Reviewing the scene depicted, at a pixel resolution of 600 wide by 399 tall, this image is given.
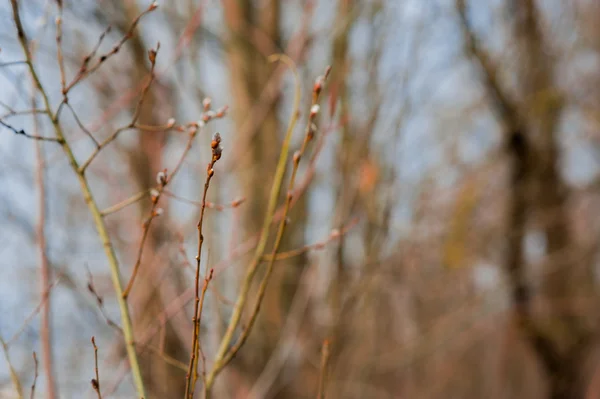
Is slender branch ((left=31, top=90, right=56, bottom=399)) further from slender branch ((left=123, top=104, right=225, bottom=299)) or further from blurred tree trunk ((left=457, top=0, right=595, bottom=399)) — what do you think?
blurred tree trunk ((left=457, top=0, right=595, bottom=399))

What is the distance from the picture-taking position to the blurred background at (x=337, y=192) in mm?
2037

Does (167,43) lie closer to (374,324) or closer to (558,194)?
(374,324)

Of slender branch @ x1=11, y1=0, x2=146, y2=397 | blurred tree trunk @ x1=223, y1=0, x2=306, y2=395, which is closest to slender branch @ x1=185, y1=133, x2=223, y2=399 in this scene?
slender branch @ x1=11, y1=0, x2=146, y2=397

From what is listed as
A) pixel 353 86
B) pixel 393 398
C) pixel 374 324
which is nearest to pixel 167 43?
pixel 353 86

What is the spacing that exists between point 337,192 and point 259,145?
5.61ft

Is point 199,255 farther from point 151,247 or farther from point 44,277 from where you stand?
point 151,247

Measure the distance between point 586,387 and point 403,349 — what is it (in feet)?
6.71

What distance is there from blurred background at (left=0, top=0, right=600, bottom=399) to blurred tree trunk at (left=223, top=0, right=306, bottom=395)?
0.06ft

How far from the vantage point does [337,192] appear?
2.15m

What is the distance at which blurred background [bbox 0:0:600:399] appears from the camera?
80.2 inches

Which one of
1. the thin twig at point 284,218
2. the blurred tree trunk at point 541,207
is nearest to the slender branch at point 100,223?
the thin twig at point 284,218

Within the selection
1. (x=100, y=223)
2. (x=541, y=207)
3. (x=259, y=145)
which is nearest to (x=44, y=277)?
(x=100, y=223)

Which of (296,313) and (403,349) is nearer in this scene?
(296,313)

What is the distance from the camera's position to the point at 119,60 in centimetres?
292
